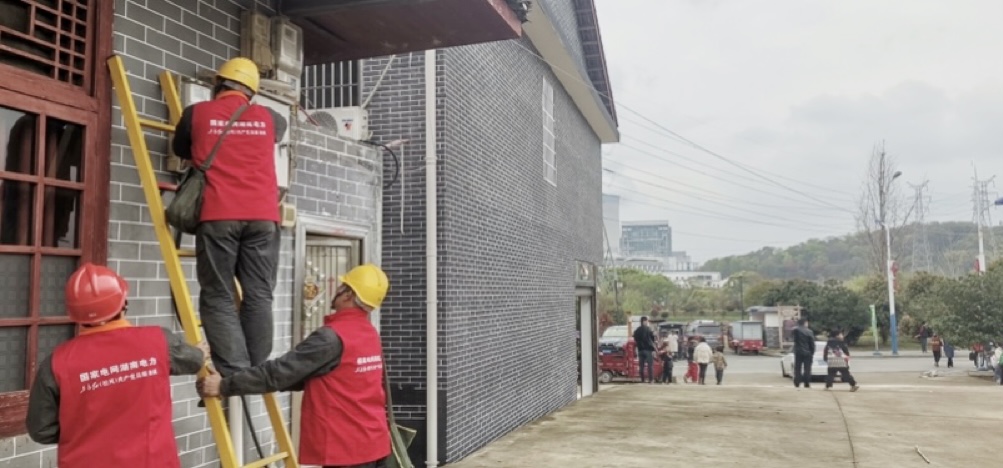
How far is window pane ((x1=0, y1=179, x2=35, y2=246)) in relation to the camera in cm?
343

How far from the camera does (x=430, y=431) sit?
799 cm

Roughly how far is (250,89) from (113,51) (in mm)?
868

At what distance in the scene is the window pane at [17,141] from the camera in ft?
11.3

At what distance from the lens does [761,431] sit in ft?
35.5

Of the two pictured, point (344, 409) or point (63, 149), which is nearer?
point (344, 409)

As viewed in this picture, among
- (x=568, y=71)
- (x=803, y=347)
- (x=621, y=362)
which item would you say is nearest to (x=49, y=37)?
(x=568, y=71)

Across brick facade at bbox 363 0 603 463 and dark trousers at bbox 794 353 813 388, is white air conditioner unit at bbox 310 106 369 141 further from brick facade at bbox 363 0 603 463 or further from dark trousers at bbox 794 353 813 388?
dark trousers at bbox 794 353 813 388

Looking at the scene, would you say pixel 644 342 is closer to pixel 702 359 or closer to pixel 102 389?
pixel 702 359

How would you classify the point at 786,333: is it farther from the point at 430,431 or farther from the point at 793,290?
the point at 430,431

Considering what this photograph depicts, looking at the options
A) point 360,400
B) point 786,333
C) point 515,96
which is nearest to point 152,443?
point 360,400

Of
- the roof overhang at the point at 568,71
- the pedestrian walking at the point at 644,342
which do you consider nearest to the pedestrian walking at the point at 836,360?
the pedestrian walking at the point at 644,342

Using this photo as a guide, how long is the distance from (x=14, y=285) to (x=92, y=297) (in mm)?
1106

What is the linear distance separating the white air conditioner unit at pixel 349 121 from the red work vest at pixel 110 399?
17.7ft

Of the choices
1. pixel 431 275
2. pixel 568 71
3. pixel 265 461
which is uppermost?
pixel 568 71
